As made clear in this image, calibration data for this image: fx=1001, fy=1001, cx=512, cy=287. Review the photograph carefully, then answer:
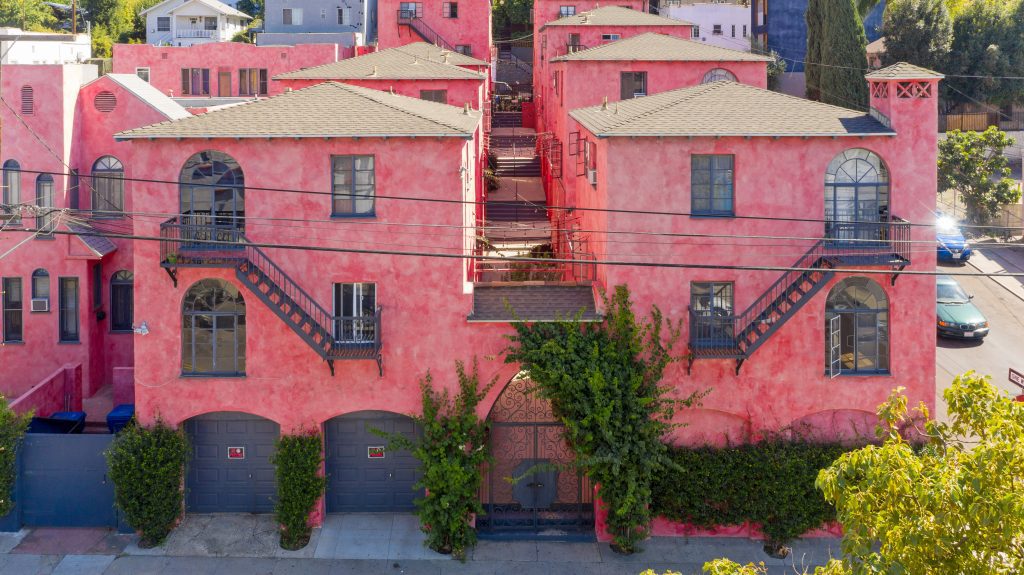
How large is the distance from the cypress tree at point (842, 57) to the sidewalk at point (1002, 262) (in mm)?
8278

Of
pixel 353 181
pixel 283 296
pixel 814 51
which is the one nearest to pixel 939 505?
pixel 283 296

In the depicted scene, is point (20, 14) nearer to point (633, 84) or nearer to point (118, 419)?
point (633, 84)

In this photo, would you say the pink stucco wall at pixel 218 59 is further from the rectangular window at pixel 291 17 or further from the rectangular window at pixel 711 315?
the rectangular window at pixel 711 315

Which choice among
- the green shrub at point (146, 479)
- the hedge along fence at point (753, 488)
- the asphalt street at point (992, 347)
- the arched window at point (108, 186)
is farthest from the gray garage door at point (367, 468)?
the asphalt street at point (992, 347)

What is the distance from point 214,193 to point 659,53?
660 inches

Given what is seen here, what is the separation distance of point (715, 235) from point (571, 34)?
68.8 ft

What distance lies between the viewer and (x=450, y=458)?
22625 millimetres

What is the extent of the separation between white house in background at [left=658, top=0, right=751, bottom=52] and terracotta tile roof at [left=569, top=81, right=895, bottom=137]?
44737 mm

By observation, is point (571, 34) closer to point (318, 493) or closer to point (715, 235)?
point (715, 235)

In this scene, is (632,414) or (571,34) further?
(571,34)

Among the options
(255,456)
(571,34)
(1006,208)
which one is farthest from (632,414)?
(1006,208)

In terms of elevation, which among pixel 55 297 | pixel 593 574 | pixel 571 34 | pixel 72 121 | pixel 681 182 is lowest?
pixel 593 574

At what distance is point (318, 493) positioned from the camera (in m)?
23.2

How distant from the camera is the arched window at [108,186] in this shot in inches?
1152
